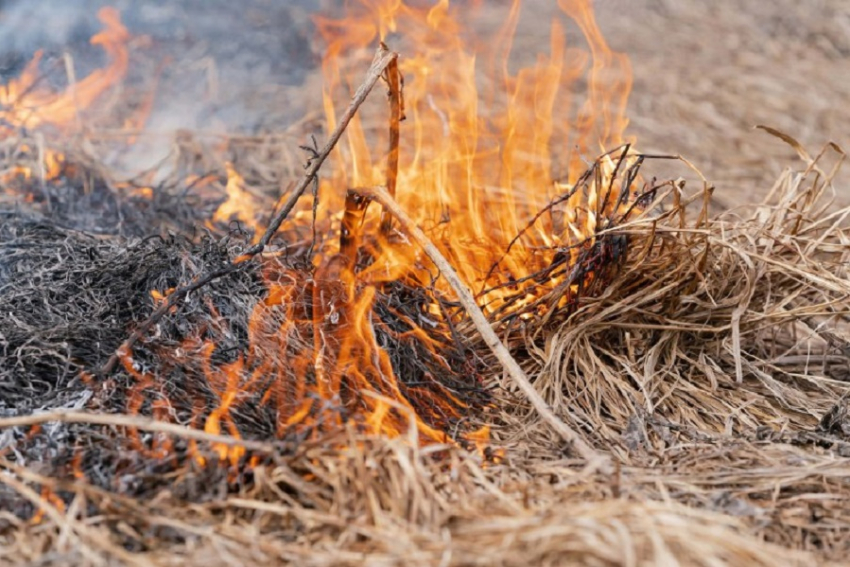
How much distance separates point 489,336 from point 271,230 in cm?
63

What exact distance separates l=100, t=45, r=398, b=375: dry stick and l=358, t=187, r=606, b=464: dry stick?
180mm

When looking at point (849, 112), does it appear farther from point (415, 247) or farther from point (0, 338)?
point (0, 338)

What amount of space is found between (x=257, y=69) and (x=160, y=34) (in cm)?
70

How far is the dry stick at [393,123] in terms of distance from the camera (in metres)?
2.51

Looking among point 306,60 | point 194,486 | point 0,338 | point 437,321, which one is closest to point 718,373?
point 437,321

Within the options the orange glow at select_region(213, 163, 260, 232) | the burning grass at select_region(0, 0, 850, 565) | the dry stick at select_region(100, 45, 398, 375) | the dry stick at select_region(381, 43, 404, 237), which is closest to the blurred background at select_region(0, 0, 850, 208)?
the orange glow at select_region(213, 163, 260, 232)

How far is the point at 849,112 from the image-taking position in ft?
15.3

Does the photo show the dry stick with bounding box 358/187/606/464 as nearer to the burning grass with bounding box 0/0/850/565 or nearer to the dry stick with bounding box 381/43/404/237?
the burning grass with bounding box 0/0/850/565

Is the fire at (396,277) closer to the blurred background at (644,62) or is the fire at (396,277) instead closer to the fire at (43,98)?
the fire at (43,98)

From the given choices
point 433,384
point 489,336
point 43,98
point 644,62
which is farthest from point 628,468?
point 644,62

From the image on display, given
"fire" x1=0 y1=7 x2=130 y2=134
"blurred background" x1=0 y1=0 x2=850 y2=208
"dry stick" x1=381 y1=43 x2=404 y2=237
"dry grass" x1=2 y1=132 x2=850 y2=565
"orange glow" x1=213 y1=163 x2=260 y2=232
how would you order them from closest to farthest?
"dry grass" x1=2 y1=132 x2=850 y2=565 < "dry stick" x1=381 y1=43 x2=404 y2=237 < "orange glow" x1=213 y1=163 x2=260 y2=232 < "fire" x1=0 y1=7 x2=130 y2=134 < "blurred background" x1=0 y1=0 x2=850 y2=208

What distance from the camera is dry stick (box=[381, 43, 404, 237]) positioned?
8.22 ft

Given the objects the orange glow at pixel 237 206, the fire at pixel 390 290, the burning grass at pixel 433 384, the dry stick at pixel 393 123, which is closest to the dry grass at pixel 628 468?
the burning grass at pixel 433 384

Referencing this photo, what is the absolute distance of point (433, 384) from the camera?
7.30ft
